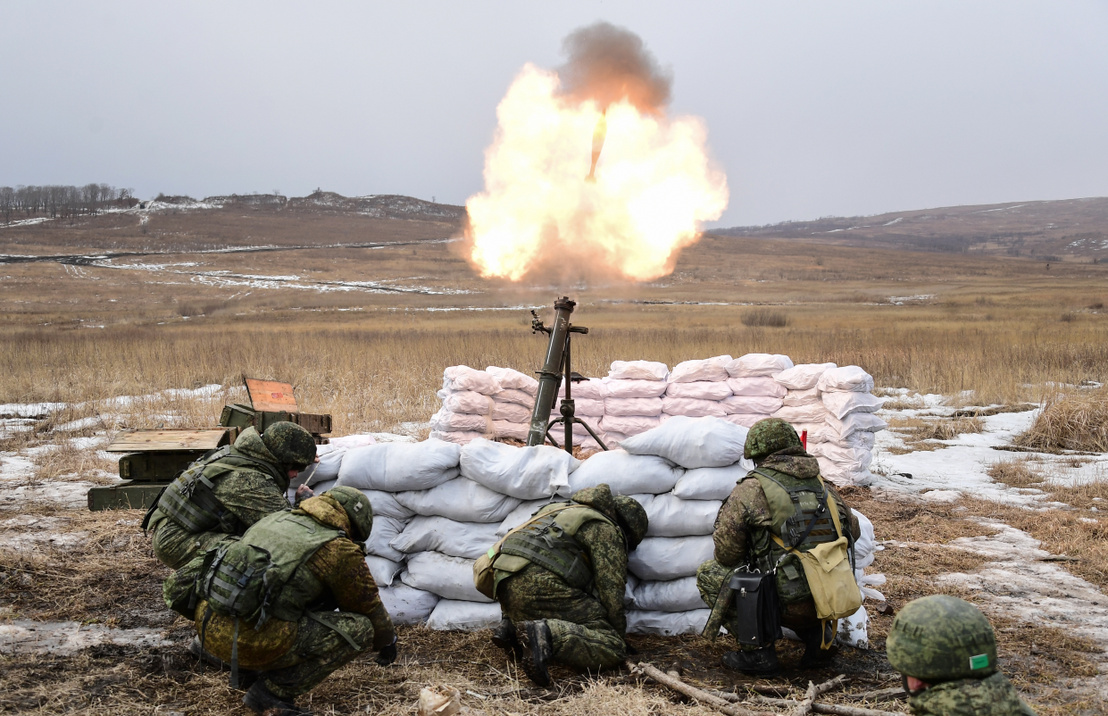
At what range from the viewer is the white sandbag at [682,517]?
15.6 feet

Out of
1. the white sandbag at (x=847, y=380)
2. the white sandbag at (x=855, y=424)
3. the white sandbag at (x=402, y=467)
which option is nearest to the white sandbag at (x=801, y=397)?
the white sandbag at (x=847, y=380)

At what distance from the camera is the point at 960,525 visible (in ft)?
22.8

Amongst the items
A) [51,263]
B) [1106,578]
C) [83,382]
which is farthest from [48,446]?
[51,263]

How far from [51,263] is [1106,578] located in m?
61.7

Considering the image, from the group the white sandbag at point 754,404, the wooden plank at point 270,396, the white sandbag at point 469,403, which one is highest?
the wooden plank at point 270,396

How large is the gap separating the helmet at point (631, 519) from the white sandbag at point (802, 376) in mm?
4798

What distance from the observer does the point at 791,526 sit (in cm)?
404

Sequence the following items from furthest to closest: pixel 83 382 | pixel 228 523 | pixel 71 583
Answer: pixel 83 382 → pixel 71 583 → pixel 228 523

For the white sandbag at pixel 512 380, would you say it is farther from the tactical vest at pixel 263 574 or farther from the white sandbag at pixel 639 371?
the tactical vest at pixel 263 574

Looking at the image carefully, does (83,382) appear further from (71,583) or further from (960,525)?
(960,525)

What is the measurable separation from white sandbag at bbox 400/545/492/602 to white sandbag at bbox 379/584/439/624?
0.05m

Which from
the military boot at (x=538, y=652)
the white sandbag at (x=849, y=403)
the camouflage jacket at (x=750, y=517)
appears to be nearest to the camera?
the military boot at (x=538, y=652)

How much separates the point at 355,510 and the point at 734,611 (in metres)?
1.96

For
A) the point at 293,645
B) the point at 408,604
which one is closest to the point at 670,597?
the point at 408,604
